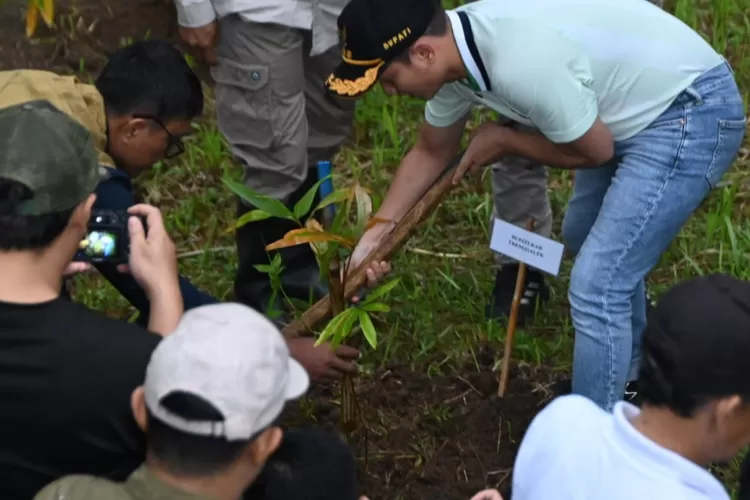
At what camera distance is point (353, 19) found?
2.08m

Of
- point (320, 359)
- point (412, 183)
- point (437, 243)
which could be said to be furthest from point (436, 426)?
point (437, 243)

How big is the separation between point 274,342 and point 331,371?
35.1 inches

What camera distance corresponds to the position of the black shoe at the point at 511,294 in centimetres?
312

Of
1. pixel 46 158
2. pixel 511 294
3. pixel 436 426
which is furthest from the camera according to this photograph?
pixel 511 294

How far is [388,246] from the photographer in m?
2.38

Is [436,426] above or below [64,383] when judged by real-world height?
below

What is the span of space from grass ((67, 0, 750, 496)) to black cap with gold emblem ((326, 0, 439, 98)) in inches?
42.9

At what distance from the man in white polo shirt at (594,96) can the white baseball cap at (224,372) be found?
87 centimetres

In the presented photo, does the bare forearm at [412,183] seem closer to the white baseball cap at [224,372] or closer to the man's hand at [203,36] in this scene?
the man's hand at [203,36]

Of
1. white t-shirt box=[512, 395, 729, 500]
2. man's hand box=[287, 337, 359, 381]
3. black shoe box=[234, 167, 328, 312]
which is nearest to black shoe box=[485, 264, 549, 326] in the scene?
black shoe box=[234, 167, 328, 312]

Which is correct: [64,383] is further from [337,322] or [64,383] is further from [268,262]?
[268,262]

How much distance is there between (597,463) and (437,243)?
2255 mm

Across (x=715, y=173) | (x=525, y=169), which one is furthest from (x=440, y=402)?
(x=715, y=173)

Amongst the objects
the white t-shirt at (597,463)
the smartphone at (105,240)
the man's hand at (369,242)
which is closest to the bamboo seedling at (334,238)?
the man's hand at (369,242)
